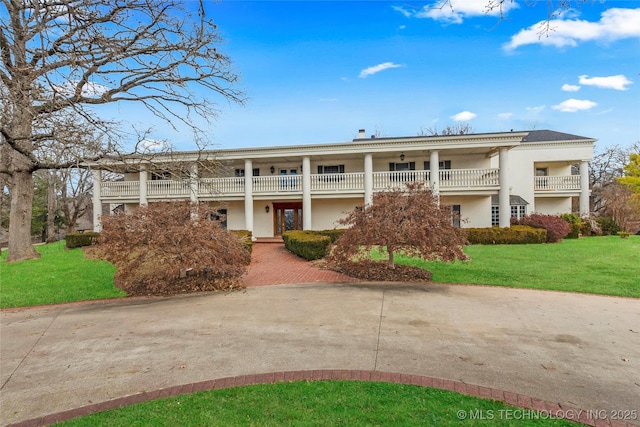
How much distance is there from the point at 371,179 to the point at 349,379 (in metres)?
16.5

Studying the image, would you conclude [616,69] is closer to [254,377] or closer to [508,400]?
[508,400]

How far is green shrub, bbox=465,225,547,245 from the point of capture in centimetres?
1675

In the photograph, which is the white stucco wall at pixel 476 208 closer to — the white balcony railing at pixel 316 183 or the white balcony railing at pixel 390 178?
the white balcony railing at pixel 316 183

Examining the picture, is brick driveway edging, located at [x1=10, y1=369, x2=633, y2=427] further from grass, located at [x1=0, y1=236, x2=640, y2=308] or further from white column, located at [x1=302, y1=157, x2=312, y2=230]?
white column, located at [x1=302, y1=157, x2=312, y2=230]

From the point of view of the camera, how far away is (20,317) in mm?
6816

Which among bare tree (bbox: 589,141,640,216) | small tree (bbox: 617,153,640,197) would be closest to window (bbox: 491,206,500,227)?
small tree (bbox: 617,153,640,197)

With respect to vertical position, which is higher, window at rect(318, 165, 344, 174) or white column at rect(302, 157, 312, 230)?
window at rect(318, 165, 344, 174)

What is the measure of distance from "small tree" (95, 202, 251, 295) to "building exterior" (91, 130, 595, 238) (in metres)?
10.1

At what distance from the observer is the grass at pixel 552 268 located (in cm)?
865

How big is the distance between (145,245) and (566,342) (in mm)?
8688

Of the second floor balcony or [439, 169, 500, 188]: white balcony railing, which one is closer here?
[439, 169, 500, 188]: white balcony railing

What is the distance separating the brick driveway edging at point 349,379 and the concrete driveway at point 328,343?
0.39 ft

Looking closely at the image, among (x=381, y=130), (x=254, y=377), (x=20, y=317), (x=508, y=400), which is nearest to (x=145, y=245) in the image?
(x=20, y=317)

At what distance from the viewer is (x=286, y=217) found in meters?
22.9
